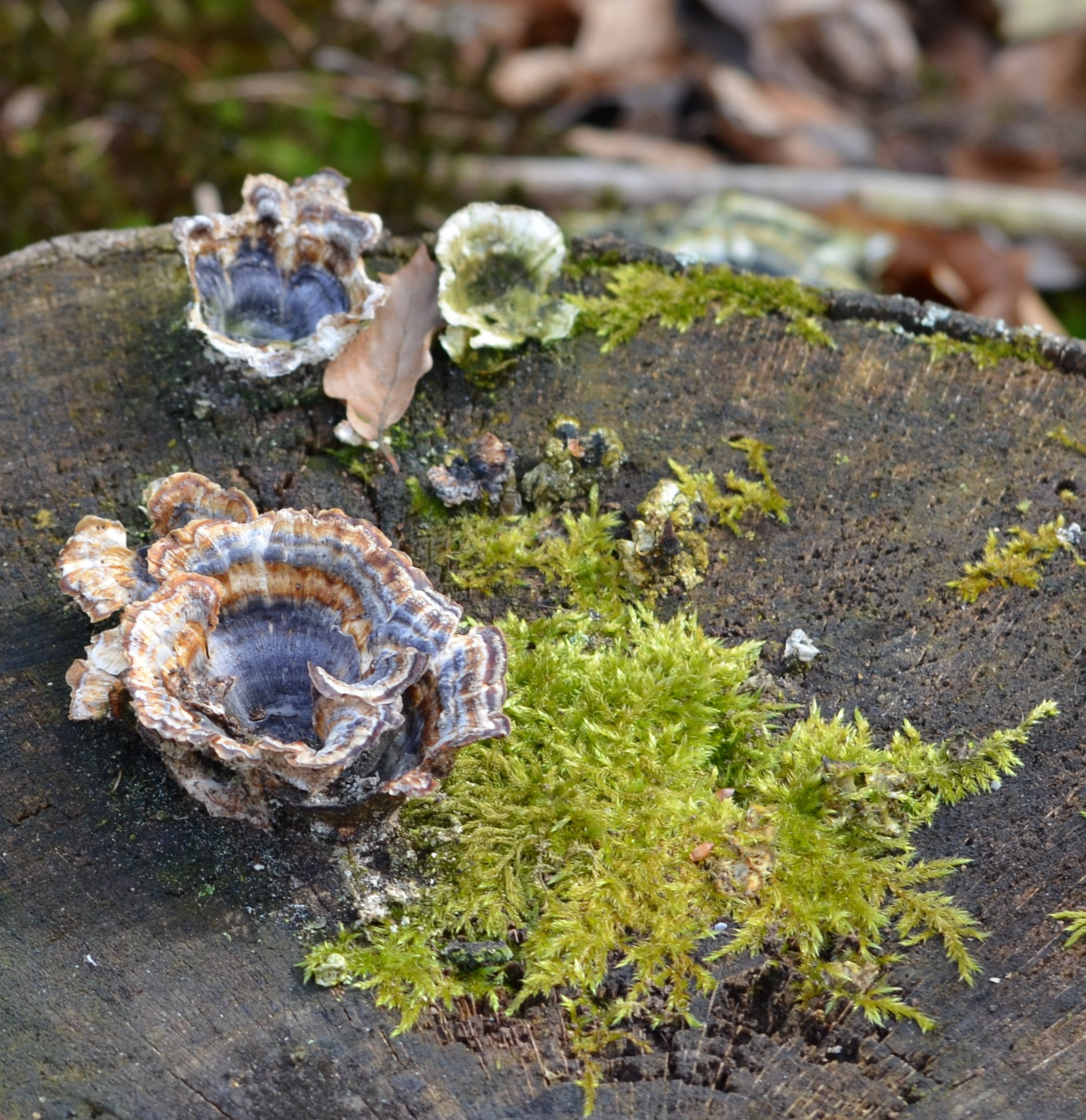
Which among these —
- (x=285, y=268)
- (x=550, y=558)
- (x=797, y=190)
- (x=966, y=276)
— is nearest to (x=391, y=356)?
(x=285, y=268)

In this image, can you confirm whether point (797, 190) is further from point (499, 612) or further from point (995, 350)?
point (499, 612)

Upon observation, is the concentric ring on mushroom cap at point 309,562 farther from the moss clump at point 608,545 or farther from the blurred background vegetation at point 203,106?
the blurred background vegetation at point 203,106

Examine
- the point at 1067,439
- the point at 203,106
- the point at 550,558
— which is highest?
the point at 1067,439

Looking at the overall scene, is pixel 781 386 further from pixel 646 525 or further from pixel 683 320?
pixel 646 525

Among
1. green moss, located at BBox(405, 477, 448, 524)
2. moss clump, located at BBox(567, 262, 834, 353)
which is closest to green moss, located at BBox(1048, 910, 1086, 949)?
moss clump, located at BBox(567, 262, 834, 353)

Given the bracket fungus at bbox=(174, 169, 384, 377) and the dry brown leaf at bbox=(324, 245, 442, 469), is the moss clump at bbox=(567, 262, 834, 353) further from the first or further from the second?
the bracket fungus at bbox=(174, 169, 384, 377)

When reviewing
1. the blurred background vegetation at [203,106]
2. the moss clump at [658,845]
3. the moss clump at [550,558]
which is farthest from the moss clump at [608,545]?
the blurred background vegetation at [203,106]

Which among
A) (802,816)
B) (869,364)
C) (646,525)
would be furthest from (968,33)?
(802,816)
